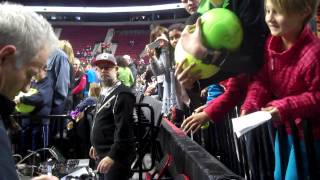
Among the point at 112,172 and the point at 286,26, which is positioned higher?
the point at 286,26

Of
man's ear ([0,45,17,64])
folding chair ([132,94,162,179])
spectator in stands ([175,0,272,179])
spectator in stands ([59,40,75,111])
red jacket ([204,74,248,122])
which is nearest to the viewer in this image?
man's ear ([0,45,17,64])

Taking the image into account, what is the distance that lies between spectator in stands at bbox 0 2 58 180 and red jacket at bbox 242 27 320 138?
2.46ft

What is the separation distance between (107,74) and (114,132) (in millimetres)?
521

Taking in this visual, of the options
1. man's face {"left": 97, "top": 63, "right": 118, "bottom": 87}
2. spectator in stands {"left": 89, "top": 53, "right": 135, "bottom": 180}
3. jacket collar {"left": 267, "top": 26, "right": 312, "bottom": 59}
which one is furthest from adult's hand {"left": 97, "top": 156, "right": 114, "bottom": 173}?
jacket collar {"left": 267, "top": 26, "right": 312, "bottom": 59}

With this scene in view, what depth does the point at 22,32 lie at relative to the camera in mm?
1232

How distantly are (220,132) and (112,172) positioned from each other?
89 centimetres

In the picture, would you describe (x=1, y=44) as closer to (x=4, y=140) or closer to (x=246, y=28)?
(x=4, y=140)

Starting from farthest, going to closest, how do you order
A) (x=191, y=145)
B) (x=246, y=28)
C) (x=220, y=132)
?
(x=220, y=132)
(x=191, y=145)
(x=246, y=28)

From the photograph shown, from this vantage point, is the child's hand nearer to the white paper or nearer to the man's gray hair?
the white paper

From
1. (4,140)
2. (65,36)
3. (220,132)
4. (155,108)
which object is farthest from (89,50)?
(4,140)

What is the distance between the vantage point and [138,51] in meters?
29.0

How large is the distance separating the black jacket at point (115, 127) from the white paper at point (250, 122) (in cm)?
197

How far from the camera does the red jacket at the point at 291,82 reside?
4.46 ft

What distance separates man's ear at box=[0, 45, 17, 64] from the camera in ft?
3.90
